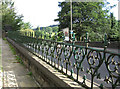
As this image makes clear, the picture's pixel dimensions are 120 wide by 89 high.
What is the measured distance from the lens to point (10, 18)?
3152 cm

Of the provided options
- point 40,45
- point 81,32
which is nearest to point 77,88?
point 40,45

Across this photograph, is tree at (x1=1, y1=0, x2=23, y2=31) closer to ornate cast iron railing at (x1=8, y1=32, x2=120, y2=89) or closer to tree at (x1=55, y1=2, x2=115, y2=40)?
tree at (x1=55, y1=2, x2=115, y2=40)

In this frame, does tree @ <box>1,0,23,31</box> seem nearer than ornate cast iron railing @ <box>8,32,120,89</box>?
No

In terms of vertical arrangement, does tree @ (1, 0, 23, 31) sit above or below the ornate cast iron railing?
above

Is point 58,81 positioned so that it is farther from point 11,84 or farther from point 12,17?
point 12,17

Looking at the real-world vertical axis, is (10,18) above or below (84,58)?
above

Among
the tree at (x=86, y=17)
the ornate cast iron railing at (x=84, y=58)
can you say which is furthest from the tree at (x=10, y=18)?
the ornate cast iron railing at (x=84, y=58)

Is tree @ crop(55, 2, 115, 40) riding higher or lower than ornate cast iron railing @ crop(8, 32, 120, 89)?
higher

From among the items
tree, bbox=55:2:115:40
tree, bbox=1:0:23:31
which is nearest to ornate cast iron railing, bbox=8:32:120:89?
tree, bbox=55:2:115:40

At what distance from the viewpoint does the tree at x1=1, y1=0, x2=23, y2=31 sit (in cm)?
3088

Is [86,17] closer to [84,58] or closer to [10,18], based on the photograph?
[10,18]

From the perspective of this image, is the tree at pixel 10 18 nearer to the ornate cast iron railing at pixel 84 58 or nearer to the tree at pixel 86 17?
the tree at pixel 86 17

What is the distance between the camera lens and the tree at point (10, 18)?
30881mm

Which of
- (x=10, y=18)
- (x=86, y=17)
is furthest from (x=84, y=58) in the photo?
(x=10, y=18)
